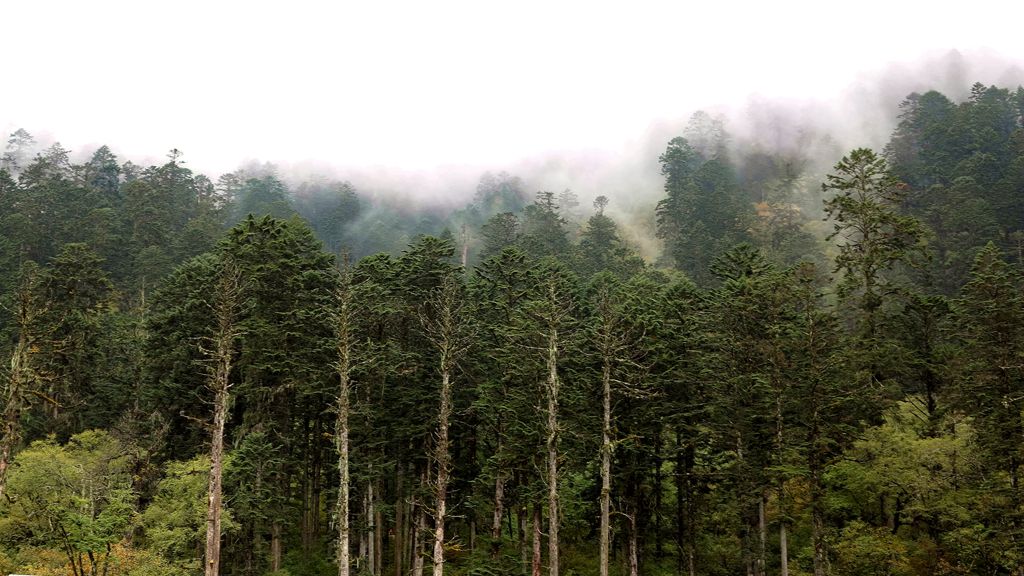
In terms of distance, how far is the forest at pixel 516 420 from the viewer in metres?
24.7

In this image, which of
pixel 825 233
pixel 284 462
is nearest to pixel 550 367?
pixel 284 462

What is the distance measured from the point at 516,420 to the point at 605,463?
4557mm

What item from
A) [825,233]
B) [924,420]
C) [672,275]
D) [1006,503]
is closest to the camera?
[1006,503]

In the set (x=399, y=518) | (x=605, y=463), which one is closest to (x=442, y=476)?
(x=605, y=463)

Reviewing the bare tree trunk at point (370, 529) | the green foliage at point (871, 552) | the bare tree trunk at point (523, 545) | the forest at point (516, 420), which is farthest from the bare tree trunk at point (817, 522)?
the bare tree trunk at point (370, 529)

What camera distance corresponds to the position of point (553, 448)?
1048 inches

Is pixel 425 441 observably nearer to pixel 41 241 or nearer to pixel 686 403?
pixel 686 403

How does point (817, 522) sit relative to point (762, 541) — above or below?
above

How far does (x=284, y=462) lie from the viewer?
96.3 ft

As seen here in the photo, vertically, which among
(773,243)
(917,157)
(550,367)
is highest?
(917,157)

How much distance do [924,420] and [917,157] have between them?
6976cm

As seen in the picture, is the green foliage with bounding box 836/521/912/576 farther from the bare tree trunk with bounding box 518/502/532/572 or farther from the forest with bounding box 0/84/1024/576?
the bare tree trunk with bounding box 518/502/532/572

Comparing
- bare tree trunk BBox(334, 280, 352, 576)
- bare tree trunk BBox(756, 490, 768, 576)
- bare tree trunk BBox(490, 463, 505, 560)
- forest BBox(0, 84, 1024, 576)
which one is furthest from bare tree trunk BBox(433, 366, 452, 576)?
bare tree trunk BBox(756, 490, 768, 576)

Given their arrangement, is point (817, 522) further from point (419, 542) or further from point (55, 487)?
point (55, 487)
